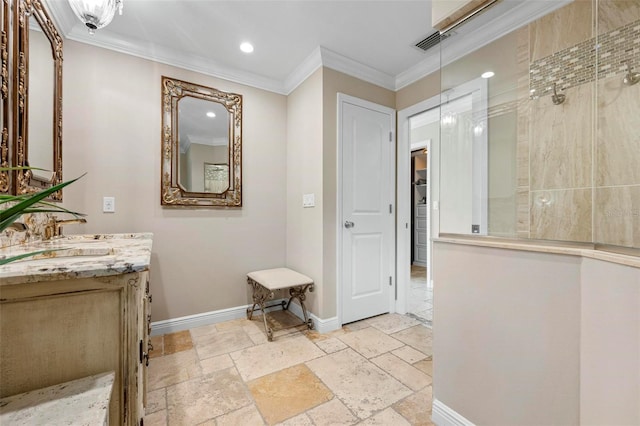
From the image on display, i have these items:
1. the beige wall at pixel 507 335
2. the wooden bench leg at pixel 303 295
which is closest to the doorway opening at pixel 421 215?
the wooden bench leg at pixel 303 295

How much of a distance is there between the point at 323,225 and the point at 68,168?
1968 millimetres

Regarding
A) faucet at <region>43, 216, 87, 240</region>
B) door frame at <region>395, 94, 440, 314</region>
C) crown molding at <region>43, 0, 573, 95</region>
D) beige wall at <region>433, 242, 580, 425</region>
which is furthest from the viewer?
door frame at <region>395, 94, 440, 314</region>

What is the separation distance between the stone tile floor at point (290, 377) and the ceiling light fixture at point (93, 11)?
2.04 m

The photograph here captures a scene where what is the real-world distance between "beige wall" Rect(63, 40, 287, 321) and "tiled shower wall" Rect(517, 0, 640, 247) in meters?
2.14

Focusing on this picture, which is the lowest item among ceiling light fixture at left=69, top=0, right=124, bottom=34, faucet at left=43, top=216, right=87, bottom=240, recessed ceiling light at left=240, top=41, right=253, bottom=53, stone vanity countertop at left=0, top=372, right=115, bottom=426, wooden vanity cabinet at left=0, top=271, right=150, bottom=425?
stone vanity countertop at left=0, top=372, right=115, bottom=426

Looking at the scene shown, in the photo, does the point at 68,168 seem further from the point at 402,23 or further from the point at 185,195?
the point at 402,23

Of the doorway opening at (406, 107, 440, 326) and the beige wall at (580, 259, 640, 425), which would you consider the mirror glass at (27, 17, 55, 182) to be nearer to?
the beige wall at (580, 259, 640, 425)

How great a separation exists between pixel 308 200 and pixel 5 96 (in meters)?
1.91

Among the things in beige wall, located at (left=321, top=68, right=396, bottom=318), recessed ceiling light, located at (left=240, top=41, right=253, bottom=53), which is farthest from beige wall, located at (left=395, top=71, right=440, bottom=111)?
recessed ceiling light, located at (left=240, top=41, right=253, bottom=53)

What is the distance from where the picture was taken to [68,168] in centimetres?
200

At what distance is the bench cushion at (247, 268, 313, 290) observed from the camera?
2.27 metres

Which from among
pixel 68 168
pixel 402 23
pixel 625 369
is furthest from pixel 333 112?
pixel 625 369

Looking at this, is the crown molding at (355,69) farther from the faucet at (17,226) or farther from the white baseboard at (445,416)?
the white baseboard at (445,416)

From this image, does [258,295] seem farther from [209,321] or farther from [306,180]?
[306,180]
